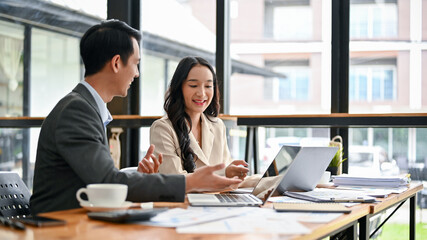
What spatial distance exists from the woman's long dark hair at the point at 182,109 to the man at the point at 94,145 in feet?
2.50

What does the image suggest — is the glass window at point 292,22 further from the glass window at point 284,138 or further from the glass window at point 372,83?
the glass window at point 284,138

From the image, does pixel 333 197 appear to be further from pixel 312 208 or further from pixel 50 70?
pixel 50 70

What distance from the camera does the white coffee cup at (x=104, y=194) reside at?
1.46 meters

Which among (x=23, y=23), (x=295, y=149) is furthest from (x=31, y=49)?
(x=295, y=149)

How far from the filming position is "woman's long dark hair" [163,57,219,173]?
277 cm

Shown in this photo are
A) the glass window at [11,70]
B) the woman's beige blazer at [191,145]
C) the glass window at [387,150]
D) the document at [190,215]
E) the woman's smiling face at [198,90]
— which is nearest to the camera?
the document at [190,215]

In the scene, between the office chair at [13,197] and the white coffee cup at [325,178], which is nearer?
the office chair at [13,197]

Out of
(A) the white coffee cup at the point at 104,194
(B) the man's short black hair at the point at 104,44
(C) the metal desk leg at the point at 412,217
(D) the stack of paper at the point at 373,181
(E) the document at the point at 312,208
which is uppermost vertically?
(B) the man's short black hair at the point at 104,44

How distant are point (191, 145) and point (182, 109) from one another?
0.24 m

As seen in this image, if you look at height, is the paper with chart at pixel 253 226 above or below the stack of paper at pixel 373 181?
above

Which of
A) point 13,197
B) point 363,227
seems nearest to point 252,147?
point 363,227

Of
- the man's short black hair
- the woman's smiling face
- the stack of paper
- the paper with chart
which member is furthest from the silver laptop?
the woman's smiling face

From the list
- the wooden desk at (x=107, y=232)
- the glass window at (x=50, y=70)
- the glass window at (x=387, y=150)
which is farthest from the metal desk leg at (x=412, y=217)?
the glass window at (x=50, y=70)

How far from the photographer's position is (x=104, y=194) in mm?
1465
